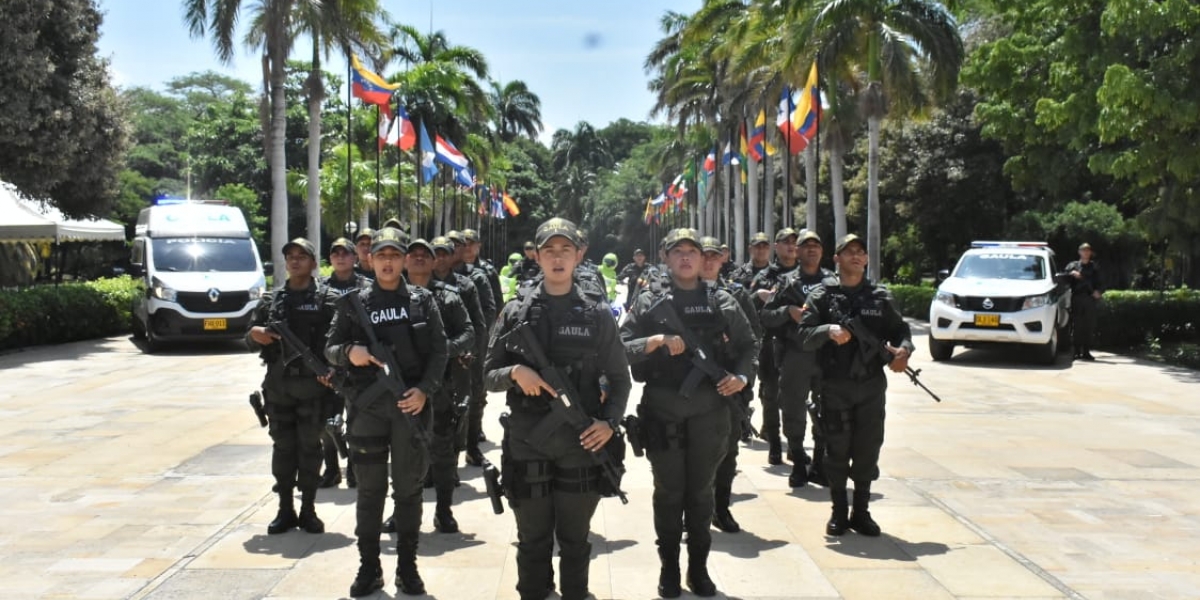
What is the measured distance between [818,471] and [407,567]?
3816 millimetres

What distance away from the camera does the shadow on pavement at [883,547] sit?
6.28m

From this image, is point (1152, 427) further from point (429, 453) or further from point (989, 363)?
point (429, 453)

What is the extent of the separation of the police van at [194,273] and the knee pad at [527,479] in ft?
47.2

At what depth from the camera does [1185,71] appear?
15.6m

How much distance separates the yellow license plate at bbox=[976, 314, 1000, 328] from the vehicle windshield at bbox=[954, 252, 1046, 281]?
1030 mm

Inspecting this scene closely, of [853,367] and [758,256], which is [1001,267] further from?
[853,367]

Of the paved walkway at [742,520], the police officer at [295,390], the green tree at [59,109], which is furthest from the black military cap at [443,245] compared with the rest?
the green tree at [59,109]

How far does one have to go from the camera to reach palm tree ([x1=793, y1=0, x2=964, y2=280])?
946 inches

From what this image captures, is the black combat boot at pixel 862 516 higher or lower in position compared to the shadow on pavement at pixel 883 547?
higher

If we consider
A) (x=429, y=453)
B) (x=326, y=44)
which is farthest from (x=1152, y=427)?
(x=326, y=44)

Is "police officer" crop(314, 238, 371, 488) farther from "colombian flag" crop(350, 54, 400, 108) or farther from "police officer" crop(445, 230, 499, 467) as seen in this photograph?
"colombian flag" crop(350, 54, 400, 108)

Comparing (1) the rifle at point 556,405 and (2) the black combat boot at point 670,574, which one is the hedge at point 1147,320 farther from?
(1) the rifle at point 556,405

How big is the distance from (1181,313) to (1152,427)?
34.4 feet

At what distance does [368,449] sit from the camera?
17.9 feet
